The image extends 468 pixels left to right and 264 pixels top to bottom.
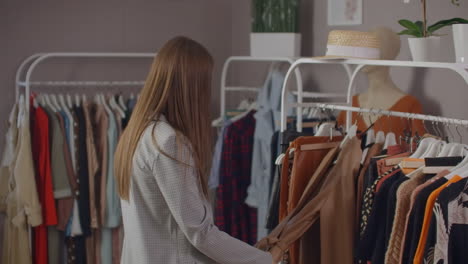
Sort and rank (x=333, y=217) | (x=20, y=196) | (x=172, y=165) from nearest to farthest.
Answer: (x=172, y=165) → (x=333, y=217) → (x=20, y=196)

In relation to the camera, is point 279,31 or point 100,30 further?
point 100,30

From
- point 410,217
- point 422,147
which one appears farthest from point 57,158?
point 410,217

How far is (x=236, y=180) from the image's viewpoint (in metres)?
3.76

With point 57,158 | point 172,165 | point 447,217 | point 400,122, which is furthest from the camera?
point 57,158

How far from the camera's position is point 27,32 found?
411 cm

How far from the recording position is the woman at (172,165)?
208 cm

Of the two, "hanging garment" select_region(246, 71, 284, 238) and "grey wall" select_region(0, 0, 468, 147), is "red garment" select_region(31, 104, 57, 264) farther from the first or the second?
"hanging garment" select_region(246, 71, 284, 238)

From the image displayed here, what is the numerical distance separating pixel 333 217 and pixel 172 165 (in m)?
0.59

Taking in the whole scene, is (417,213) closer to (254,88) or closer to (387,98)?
(387,98)

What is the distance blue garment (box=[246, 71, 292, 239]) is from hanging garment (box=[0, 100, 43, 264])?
1.15m

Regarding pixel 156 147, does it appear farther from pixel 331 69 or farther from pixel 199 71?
pixel 331 69

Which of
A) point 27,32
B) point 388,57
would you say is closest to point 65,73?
point 27,32

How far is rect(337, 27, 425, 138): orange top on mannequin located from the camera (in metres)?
2.92

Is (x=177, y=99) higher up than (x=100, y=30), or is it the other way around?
(x=100, y=30)
